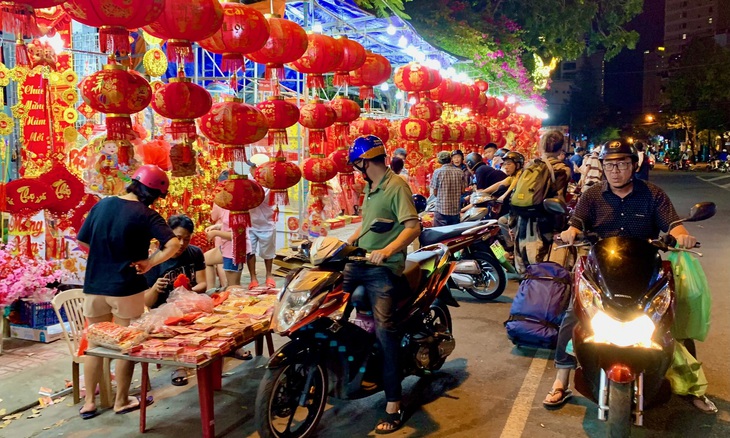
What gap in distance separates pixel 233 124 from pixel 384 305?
7.20ft

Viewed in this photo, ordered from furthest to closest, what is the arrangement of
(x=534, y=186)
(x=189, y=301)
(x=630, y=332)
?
(x=534, y=186) < (x=189, y=301) < (x=630, y=332)

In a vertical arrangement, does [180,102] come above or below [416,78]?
below

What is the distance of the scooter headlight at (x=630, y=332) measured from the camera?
3451 mm

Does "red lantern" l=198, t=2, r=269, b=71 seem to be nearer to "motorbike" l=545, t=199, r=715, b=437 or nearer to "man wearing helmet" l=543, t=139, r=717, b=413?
"man wearing helmet" l=543, t=139, r=717, b=413

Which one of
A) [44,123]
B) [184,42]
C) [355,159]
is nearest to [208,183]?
[44,123]

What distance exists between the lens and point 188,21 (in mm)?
4391

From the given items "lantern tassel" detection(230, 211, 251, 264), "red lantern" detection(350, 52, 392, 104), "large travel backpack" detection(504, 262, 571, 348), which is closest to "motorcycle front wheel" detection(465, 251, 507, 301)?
"large travel backpack" detection(504, 262, 571, 348)

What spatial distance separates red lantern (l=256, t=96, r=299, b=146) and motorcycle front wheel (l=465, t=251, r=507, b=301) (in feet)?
10.5

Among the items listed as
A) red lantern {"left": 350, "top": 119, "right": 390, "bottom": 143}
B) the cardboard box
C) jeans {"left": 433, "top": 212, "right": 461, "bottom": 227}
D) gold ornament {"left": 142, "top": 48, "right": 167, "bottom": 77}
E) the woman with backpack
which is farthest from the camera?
jeans {"left": 433, "top": 212, "right": 461, "bottom": 227}

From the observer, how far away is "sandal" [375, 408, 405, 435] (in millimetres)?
4270

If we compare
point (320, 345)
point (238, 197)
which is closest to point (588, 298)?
point (320, 345)

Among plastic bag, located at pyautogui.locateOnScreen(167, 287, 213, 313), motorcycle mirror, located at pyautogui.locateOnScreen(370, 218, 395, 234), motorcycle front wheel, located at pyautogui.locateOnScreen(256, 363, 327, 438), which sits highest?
motorcycle mirror, located at pyautogui.locateOnScreen(370, 218, 395, 234)

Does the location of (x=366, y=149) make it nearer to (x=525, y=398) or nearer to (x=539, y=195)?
(x=525, y=398)

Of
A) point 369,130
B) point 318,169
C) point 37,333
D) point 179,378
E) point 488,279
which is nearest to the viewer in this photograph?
point 179,378
